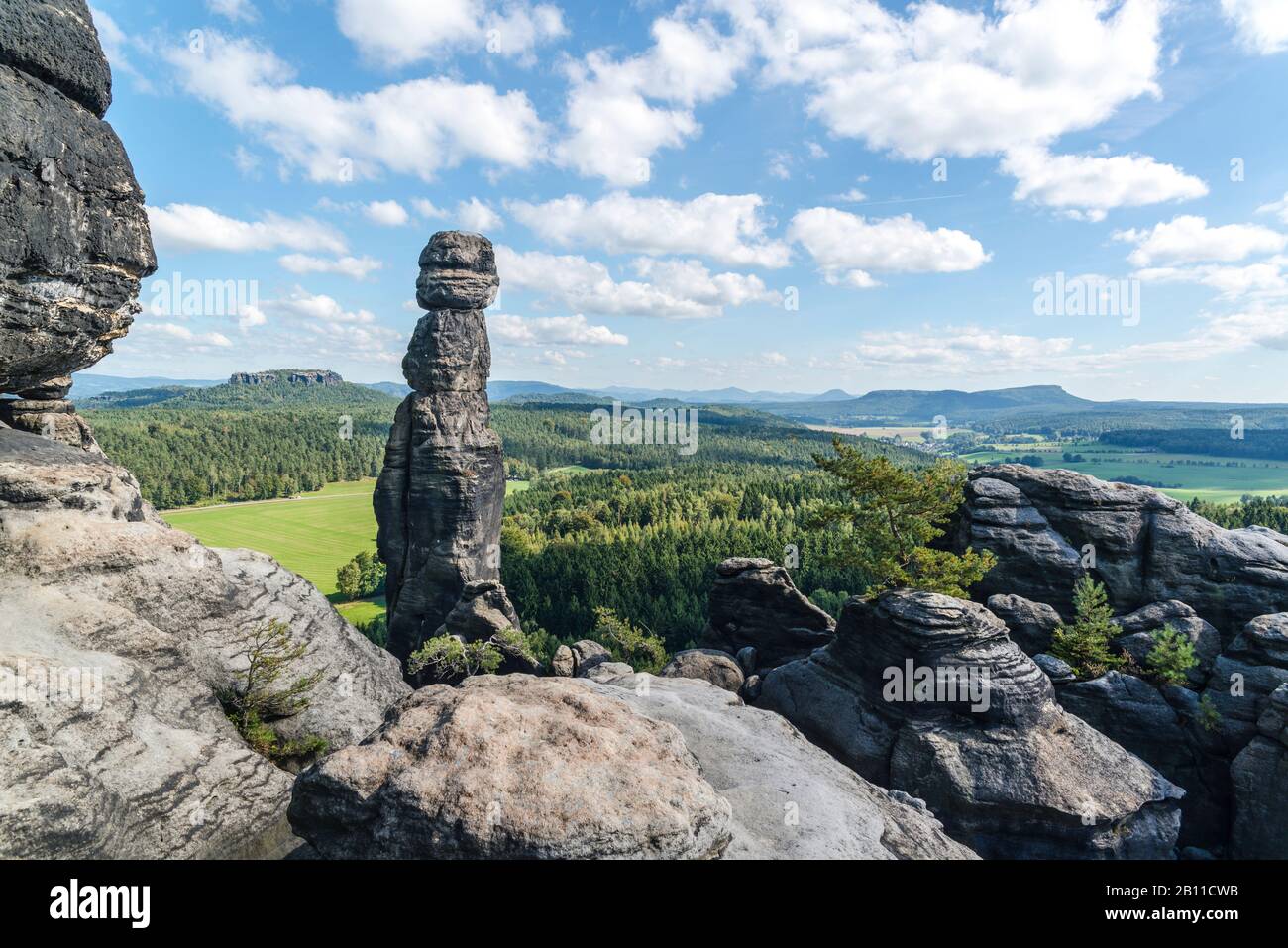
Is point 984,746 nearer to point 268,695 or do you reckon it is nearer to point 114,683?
point 268,695

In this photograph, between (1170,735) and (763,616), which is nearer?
(1170,735)

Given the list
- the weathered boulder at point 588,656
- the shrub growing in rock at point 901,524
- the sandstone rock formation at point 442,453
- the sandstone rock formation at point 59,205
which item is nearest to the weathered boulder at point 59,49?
the sandstone rock formation at point 59,205

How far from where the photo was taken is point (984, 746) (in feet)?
77.3

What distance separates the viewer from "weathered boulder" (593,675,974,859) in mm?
14766

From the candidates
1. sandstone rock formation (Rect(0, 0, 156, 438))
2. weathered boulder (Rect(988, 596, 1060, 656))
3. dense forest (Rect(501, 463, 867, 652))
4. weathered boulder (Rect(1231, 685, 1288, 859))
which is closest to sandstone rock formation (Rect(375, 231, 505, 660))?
dense forest (Rect(501, 463, 867, 652))

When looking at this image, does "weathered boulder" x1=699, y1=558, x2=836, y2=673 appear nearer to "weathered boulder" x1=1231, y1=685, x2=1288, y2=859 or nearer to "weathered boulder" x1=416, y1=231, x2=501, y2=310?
"weathered boulder" x1=1231, y1=685, x2=1288, y2=859

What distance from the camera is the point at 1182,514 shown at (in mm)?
29781

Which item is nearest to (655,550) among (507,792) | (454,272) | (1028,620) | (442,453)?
(442,453)

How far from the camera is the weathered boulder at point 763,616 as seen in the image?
37.5 m

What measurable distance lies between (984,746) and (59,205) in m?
34.3

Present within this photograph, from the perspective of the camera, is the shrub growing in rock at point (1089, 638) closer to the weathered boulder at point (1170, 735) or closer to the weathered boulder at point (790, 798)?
the weathered boulder at point (1170, 735)
